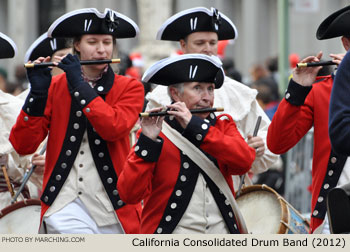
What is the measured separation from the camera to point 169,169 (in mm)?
5598

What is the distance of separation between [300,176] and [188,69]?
4.82 metres

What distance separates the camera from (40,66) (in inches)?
237

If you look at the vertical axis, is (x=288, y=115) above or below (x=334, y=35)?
below

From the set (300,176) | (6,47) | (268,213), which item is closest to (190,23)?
(6,47)

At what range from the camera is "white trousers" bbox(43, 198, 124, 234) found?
596 cm

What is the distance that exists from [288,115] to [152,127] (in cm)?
83

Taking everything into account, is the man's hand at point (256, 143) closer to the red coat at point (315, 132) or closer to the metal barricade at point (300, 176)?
the red coat at point (315, 132)

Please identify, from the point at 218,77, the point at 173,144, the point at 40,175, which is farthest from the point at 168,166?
the point at 40,175

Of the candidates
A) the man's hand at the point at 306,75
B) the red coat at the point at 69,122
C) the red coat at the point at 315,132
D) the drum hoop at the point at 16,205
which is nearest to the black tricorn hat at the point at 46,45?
the drum hoop at the point at 16,205

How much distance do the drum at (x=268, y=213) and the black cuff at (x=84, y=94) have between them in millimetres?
1557

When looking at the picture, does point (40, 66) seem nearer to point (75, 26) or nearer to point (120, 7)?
point (75, 26)

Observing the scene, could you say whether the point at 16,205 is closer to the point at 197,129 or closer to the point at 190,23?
the point at 190,23

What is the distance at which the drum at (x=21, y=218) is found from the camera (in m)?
6.87

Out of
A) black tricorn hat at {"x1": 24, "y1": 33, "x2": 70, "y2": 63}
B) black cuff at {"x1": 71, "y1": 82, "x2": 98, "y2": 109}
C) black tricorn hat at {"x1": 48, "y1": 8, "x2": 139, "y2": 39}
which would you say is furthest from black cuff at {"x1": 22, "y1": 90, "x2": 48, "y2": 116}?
black tricorn hat at {"x1": 24, "y1": 33, "x2": 70, "y2": 63}
